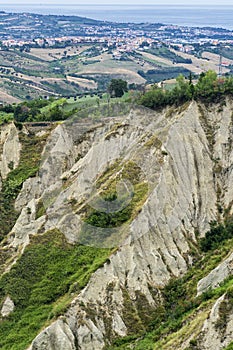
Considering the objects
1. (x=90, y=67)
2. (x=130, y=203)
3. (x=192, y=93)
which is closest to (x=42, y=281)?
(x=130, y=203)

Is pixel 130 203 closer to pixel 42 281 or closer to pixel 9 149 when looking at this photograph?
pixel 42 281

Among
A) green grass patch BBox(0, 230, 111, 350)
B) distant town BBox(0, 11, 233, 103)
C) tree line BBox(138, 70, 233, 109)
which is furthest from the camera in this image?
distant town BBox(0, 11, 233, 103)

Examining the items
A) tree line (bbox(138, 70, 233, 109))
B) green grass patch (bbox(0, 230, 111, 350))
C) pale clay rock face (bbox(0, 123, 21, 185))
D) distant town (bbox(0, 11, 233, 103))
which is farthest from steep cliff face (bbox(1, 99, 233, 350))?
distant town (bbox(0, 11, 233, 103))

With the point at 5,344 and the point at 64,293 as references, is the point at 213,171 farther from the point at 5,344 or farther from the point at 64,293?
the point at 5,344

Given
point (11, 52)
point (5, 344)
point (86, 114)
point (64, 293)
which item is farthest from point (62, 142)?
point (11, 52)

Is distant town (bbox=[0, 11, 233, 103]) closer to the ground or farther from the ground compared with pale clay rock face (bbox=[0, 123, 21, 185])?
farther from the ground

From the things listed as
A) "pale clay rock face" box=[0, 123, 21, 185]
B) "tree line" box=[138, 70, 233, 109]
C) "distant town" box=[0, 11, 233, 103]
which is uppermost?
"distant town" box=[0, 11, 233, 103]

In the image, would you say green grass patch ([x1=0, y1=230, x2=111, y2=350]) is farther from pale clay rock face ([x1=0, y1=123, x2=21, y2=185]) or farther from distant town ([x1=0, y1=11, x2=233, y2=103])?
distant town ([x1=0, y1=11, x2=233, y2=103])

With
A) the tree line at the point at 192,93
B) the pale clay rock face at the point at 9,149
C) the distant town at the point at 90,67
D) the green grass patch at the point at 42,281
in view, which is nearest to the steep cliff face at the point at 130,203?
the green grass patch at the point at 42,281
